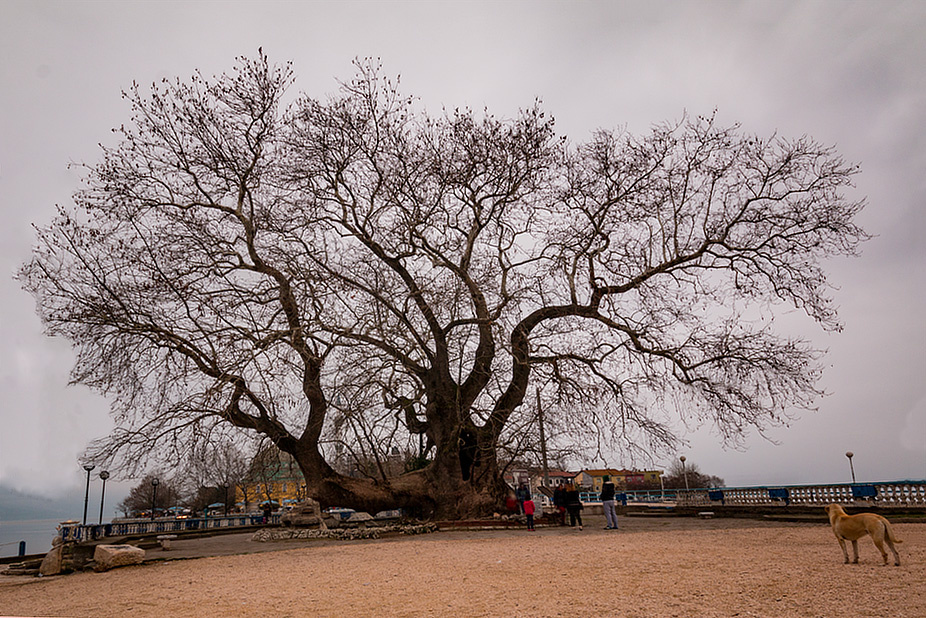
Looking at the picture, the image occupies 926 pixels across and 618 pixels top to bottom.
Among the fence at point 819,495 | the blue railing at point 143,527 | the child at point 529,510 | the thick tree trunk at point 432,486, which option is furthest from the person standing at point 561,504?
the blue railing at point 143,527

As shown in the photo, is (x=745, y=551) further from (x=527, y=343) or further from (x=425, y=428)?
(x=425, y=428)

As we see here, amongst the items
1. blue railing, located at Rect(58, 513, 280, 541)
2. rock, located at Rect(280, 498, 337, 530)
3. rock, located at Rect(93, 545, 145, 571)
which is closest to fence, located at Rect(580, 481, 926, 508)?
rock, located at Rect(280, 498, 337, 530)

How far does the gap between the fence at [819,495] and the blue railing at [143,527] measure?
18.2 meters

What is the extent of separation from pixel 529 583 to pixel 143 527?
833 inches

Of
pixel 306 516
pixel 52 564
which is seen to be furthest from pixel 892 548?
pixel 306 516

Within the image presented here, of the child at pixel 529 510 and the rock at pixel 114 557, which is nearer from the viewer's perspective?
the rock at pixel 114 557

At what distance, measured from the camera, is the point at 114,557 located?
34.7 ft

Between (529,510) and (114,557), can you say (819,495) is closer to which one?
(529,510)

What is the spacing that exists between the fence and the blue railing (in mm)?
18151

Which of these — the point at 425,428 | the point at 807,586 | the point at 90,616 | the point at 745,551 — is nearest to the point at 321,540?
the point at 425,428

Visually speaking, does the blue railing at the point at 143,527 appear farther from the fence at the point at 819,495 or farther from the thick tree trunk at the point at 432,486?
the fence at the point at 819,495

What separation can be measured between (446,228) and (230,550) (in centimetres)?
1095

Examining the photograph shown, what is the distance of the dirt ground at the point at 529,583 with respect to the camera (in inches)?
197

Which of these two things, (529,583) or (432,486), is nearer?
(529,583)
